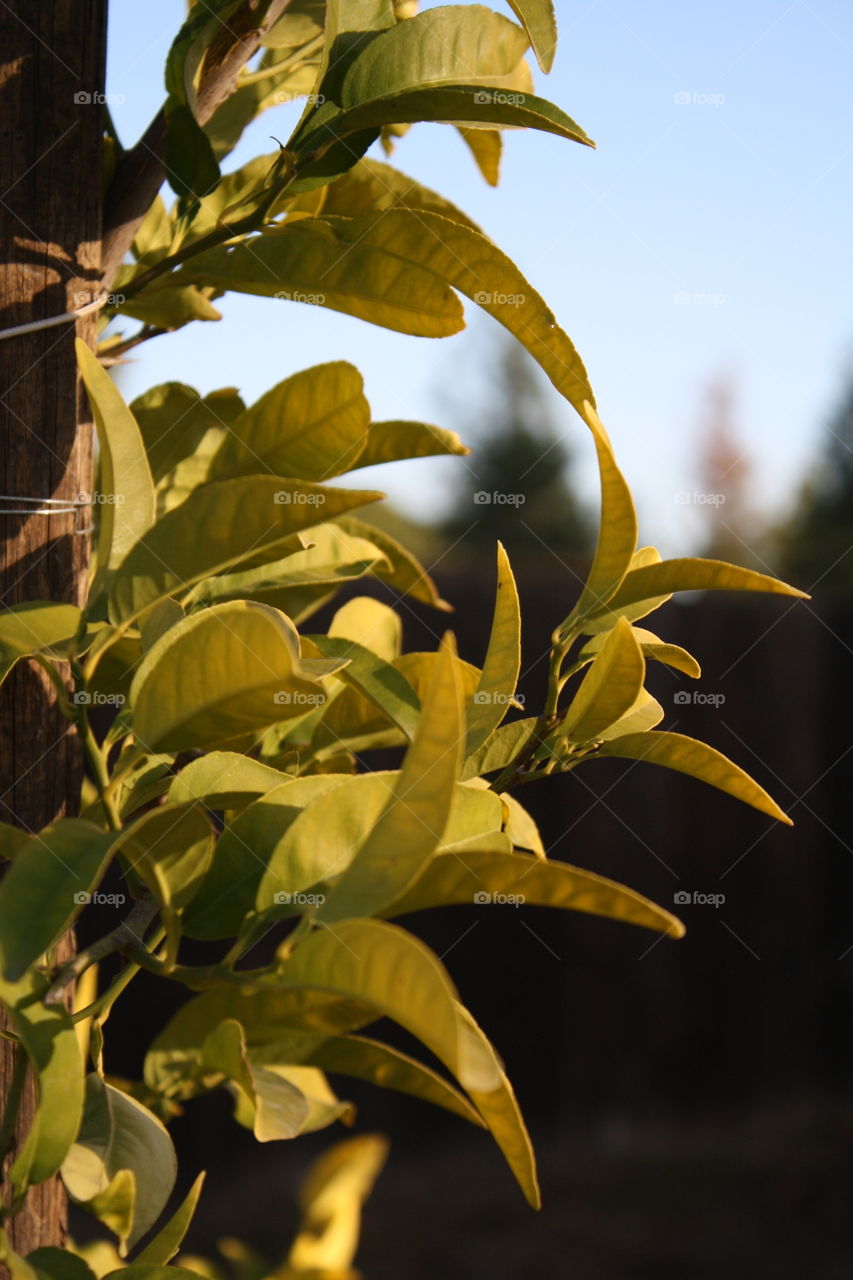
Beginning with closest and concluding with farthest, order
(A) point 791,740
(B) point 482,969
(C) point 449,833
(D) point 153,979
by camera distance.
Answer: (C) point 449,833 → (D) point 153,979 → (B) point 482,969 → (A) point 791,740

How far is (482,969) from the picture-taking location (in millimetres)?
3434

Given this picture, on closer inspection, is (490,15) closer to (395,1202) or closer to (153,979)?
(153,979)

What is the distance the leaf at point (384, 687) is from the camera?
64 centimetres

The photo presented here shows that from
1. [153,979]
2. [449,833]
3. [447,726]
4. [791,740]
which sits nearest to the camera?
[447,726]

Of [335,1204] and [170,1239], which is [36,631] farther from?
[335,1204]

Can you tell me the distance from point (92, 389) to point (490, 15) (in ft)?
1.00

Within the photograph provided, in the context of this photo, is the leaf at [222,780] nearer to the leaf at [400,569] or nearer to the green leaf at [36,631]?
the green leaf at [36,631]

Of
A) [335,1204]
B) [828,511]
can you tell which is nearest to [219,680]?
[335,1204]

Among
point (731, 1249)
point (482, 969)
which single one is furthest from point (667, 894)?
point (731, 1249)

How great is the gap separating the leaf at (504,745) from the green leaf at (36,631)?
0.23 m

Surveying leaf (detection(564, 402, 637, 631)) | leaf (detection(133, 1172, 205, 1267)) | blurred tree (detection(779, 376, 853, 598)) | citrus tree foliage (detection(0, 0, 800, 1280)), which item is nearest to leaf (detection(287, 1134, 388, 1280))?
citrus tree foliage (detection(0, 0, 800, 1280))

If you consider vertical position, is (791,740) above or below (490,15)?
below

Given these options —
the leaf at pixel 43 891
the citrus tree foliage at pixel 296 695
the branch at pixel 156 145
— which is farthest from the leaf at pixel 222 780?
the branch at pixel 156 145

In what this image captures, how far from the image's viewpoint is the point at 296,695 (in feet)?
1.80
